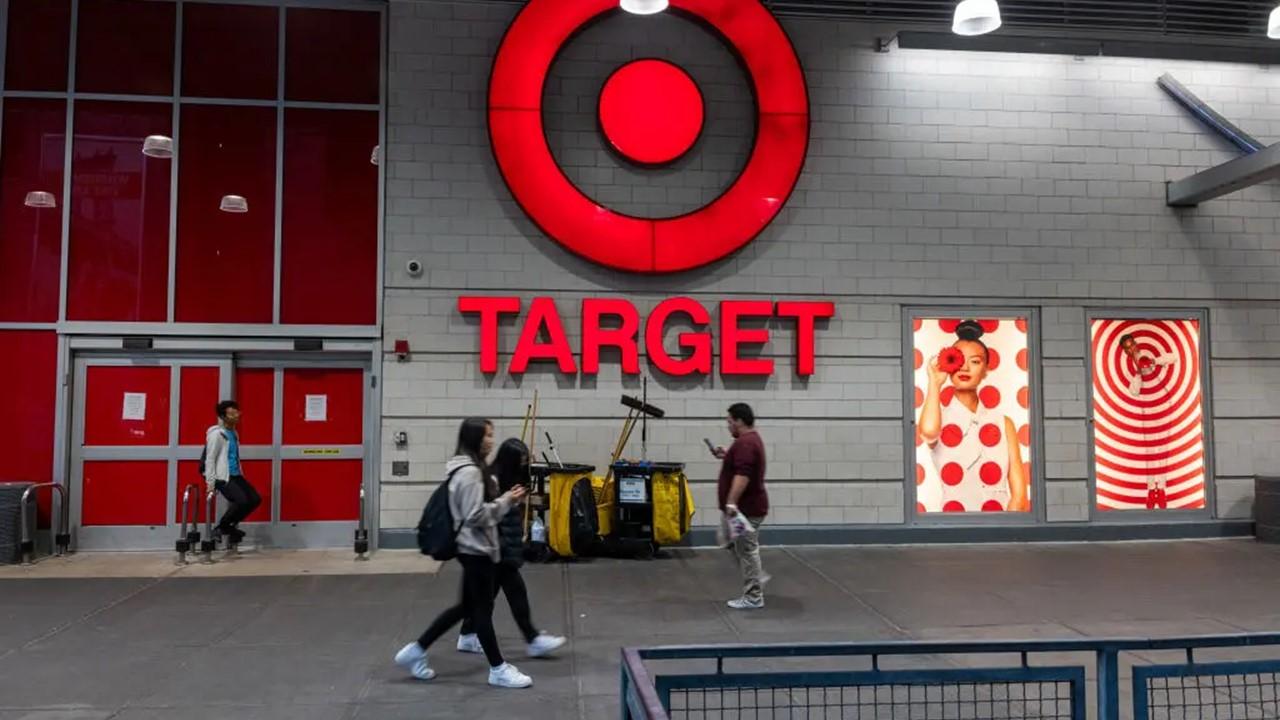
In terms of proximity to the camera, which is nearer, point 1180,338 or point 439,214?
point 439,214

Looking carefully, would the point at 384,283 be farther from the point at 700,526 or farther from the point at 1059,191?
the point at 1059,191

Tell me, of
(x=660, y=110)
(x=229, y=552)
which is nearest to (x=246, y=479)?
(x=229, y=552)

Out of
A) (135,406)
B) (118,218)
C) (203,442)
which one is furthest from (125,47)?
(203,442)

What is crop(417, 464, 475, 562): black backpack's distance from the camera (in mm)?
4980

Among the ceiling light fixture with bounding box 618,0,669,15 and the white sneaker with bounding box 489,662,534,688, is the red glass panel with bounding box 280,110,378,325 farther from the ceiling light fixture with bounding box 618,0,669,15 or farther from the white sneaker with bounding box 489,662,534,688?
the white sneaker with bounding box 489,662,534,688

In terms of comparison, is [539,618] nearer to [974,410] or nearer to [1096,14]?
[974,410]

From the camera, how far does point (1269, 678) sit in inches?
205

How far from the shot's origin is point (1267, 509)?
1008 cm

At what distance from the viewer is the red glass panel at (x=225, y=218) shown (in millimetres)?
9453

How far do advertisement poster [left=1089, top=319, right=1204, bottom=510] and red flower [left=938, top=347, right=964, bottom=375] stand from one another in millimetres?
1710

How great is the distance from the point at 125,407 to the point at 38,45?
4.15 m

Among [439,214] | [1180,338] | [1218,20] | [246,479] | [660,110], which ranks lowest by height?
[246,479]

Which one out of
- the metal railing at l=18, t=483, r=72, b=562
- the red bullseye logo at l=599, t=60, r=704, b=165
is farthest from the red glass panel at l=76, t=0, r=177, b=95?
the red bullseye logo at l=599, t=60, r=704, b=165

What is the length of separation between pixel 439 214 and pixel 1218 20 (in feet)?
32.7
